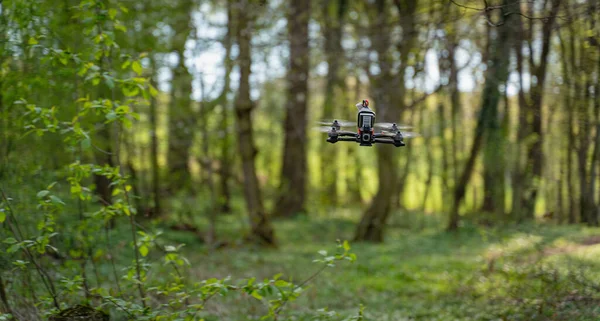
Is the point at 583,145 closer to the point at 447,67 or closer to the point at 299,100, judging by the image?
the point at 447,67

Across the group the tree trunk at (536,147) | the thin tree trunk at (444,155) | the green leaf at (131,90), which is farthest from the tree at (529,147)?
the green leaf at (131,90)

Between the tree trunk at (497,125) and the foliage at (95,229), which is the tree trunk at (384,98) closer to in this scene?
the tree trunk at (497,125)

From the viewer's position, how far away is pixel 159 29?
14961mm

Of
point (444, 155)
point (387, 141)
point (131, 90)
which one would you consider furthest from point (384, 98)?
point (387, 141)

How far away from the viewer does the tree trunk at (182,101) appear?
1555cm

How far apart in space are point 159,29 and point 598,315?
12164 mm

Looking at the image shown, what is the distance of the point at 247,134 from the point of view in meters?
16.2

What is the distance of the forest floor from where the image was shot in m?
8.28

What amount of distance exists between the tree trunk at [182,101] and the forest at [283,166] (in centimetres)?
8

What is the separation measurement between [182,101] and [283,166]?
8.81 m

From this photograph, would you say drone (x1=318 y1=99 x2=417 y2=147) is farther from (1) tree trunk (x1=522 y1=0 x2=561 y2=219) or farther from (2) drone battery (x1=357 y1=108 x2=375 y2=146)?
(1) tree trunk (x1=522 y1=0 x2=561 y2=219)

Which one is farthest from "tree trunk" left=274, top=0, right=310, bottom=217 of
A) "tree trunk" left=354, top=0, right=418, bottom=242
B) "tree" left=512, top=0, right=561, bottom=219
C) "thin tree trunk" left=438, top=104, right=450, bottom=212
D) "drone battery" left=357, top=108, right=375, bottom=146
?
"drone battery" left=357, top=108, right=375, bottom=146

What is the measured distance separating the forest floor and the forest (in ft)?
0.20

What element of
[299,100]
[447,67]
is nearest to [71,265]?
[447,67]
